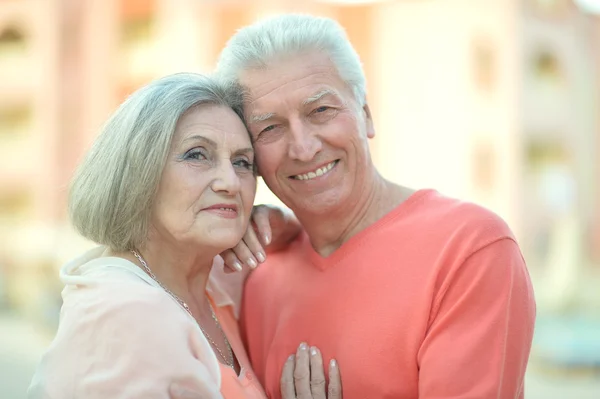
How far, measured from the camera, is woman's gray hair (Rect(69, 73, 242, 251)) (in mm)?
1638

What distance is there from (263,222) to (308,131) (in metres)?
0.28

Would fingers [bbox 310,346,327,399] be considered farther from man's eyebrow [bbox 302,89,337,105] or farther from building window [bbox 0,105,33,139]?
building window [bbox 0,105,33,139]

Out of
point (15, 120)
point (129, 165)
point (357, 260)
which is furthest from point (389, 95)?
point (129, 165)

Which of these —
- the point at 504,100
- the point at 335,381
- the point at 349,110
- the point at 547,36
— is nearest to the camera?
the point at 335,381

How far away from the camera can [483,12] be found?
1220 centimetres

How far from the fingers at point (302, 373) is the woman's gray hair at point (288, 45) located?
2.24 feet

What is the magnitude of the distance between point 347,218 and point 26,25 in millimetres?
11701

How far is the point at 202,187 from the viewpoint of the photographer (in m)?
1.69

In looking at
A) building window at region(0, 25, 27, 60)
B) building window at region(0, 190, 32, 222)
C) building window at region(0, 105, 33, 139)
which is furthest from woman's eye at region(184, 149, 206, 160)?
building window at region(0, 25, 27, 60)

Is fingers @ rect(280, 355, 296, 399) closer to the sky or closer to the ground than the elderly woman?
closer to the ground

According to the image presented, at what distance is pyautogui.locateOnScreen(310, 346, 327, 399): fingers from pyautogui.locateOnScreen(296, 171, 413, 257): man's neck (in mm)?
301

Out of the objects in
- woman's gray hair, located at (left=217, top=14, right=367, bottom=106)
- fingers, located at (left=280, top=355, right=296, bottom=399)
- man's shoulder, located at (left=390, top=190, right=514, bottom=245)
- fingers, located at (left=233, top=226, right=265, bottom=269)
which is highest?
woman's gray hair, located at (left=217, top=14, right=367, bottom=106)

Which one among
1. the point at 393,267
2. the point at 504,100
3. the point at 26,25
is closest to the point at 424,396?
the point at 393,267

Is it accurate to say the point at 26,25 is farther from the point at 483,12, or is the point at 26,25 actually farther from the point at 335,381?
the point at 335,381
